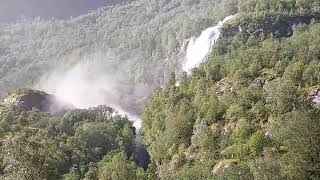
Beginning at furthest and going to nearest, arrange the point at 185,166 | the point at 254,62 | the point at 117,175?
the point at 254,62 → the point at 185,166 → the point at 117,175

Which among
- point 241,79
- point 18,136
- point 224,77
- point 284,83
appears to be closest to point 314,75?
point 284,83

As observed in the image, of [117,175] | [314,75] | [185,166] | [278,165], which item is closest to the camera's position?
[278,165]

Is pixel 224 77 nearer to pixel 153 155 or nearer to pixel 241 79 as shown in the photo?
pixel 241 79

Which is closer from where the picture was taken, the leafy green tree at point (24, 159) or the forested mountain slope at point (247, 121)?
the leafy green tree at point (24, 159)

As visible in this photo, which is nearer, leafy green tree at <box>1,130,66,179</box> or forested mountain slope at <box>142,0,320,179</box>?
leafy green tree at <box>1,130,66,179</box>

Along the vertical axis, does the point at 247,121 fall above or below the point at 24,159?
above

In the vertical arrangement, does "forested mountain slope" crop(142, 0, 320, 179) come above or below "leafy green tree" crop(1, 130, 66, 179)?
above

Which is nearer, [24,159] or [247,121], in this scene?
[24,159]

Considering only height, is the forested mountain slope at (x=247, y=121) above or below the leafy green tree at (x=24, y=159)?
above
